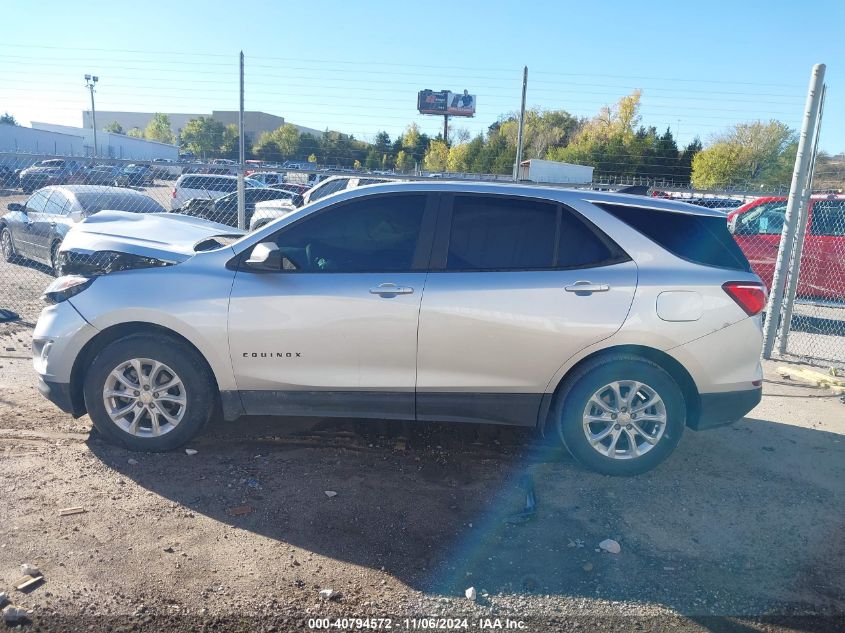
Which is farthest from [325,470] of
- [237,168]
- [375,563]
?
[237,168]

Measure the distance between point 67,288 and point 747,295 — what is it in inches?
173

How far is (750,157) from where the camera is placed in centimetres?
3294

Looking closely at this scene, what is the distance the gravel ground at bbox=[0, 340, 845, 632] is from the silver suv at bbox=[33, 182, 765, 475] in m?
0.37

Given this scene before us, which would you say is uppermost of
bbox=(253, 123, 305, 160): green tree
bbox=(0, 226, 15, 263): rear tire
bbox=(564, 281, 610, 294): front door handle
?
bbox=(253, 123, 305, 160): green tree

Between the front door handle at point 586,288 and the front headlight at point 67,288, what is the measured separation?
3.10 metres

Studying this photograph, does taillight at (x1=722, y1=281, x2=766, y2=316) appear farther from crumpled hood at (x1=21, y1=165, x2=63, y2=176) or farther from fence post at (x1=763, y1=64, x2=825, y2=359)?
crumpled hood at (x1=21, y1=165, x2=63, y2=176)

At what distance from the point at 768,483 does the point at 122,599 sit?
12.8 ft

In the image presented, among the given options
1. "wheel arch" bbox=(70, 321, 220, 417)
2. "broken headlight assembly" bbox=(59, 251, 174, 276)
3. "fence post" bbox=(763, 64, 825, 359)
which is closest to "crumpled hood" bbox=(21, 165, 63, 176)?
"broken headlight assembly" bbox=(59, 251, 174, 276)

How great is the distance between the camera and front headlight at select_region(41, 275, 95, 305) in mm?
4426

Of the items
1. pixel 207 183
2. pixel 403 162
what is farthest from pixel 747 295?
pixel 403 162

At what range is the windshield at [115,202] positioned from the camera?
10.7 m

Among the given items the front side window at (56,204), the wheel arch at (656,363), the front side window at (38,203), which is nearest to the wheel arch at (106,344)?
the wheel arch at (656,363)

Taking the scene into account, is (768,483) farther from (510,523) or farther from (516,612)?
(516,612)

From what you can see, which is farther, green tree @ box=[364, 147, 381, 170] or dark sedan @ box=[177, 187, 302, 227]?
green tree @ box=[364, 147, 381, 170]
